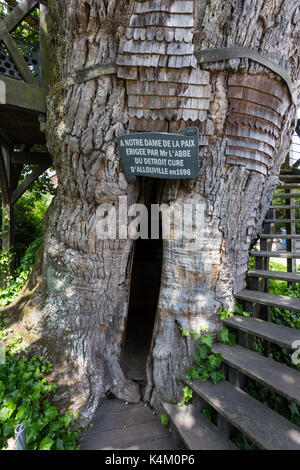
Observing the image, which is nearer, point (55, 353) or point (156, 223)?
point (55, 353)

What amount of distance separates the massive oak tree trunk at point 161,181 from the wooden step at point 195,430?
0.74 feet

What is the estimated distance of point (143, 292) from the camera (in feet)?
18.6

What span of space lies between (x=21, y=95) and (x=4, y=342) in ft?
10.3

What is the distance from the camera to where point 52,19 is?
9.03 feet

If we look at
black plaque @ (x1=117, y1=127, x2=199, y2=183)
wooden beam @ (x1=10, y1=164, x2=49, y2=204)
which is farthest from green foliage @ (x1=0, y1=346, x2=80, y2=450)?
wooden beam @ (x1=10, y1=164, x2=49, y2=204)

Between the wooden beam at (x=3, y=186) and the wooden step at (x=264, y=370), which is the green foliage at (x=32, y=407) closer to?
the wooden step at (x=264, y=370)

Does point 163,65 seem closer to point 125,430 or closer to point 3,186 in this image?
point 125,430

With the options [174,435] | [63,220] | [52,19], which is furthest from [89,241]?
[52,19]

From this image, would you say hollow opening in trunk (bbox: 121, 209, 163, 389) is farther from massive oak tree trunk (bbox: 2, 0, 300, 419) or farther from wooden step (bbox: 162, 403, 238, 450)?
wooden step (bbox: 162, 403, 238, 450)

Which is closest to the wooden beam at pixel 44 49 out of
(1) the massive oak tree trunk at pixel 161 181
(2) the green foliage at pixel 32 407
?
(1) the massive oak tree trunk at pixel 161 181

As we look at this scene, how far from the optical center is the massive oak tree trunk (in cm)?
204

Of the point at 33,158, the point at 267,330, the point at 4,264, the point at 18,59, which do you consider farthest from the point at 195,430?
the point at 33,158

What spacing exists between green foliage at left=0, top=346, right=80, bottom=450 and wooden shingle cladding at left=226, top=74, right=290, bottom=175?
108 inches
